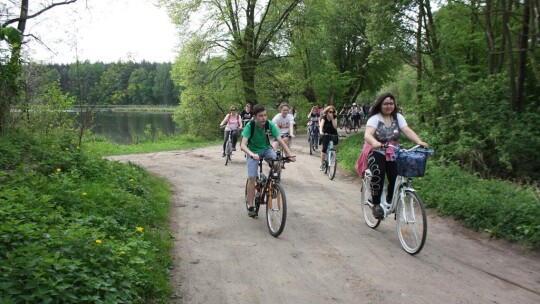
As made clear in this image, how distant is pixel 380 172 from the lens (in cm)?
568

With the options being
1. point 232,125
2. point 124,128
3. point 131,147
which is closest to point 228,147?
point 232,125

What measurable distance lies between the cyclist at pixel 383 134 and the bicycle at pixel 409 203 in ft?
0.42

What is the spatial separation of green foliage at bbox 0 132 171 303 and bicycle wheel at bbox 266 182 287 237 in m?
1.57

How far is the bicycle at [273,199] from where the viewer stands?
5785 mm

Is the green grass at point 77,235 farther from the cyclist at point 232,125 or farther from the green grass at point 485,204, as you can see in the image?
the cyclist at point 232,125

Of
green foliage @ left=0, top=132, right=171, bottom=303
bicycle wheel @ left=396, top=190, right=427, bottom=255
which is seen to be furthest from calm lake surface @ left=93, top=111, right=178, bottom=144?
bicycle wheel @ left=396, top=190, right=427, bottom=255

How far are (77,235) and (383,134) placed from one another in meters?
4.09

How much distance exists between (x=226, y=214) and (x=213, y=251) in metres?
1.87

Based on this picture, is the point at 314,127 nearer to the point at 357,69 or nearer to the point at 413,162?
the point at 413,162

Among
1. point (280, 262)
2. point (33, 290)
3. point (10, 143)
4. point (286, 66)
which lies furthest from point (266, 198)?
point (286, 66)

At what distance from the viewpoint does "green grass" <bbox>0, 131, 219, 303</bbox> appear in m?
3.12

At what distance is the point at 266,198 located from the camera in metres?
6.41

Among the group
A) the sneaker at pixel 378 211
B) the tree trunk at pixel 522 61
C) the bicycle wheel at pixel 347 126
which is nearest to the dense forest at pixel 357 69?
the tree trunk at pixel 522 61

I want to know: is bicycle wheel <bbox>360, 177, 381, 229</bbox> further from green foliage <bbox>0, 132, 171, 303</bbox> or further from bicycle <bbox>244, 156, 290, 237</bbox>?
green foliage <bbox>0, 132, 171, 303</bbox>
